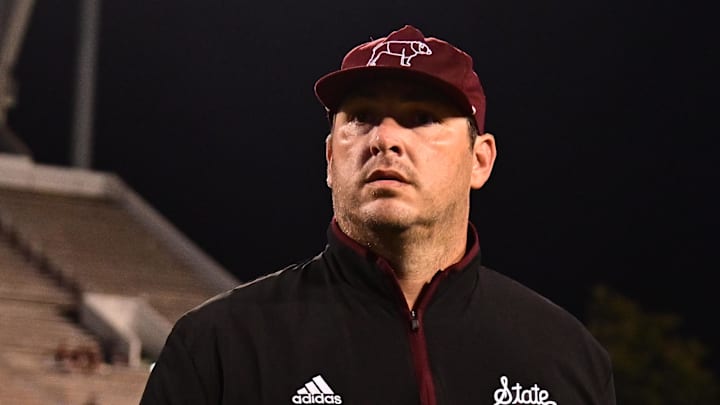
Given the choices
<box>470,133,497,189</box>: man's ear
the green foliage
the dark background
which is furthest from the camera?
the dark background

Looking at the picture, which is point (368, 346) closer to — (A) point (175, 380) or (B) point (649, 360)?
(A) point (175, 380)

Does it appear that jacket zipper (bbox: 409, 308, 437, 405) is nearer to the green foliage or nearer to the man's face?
the man's face

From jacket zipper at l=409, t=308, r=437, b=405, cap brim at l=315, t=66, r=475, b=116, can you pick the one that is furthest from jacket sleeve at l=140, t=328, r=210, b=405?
cap brim at l=315, t=66, r=475, b=116

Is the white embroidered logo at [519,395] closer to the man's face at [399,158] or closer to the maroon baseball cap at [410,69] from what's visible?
the man's face at [399,158]

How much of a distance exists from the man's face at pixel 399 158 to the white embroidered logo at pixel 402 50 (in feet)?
0.11

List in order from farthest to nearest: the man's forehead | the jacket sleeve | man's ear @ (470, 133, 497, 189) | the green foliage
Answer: the green foliage < man's ear @ (470, 133, 497, 189) < the man's forehead < the jacket sleeve

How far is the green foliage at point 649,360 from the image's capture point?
2152 cm

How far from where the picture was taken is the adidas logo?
6.72 ft

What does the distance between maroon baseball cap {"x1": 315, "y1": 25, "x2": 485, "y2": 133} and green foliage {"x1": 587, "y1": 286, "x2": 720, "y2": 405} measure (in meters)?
19.9

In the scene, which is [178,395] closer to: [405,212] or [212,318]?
[212,318]

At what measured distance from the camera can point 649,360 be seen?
866 inches

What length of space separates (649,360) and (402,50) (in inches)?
804

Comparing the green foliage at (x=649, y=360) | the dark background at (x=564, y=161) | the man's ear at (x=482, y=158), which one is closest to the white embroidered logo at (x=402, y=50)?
the man's ear at (x=482, y=158)

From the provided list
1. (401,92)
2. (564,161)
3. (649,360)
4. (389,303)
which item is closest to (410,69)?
(401,92)
